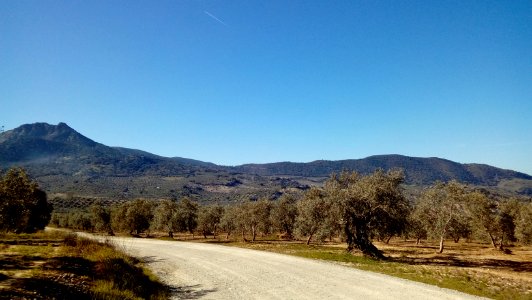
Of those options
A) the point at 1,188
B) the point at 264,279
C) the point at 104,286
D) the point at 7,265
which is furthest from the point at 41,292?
the point at 1,188

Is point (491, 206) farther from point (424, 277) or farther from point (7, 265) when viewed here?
point (7, 265)

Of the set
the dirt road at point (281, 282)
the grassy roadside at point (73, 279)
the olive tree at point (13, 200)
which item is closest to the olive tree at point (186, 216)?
the olive tree at point (13, 200)

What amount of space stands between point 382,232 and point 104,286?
37002 mm

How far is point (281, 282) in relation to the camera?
21906 millimetres

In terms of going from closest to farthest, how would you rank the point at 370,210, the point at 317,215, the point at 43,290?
the point at 43,290 < the point at 370,210 < the point at 317,215

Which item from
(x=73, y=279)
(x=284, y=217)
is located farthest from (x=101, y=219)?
(x=73, y=279)

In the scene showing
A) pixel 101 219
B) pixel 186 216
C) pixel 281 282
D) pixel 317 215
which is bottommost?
pixel 101 219

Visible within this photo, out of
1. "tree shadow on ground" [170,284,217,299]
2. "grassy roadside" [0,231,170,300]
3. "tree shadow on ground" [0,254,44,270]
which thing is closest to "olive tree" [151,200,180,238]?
"grassy roadside" [0,231,170,300]

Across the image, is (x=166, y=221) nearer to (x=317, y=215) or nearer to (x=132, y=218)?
(x=132, y=218)

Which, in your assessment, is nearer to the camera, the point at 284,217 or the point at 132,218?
the point at 132,218

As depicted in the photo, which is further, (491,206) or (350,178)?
(491,206)

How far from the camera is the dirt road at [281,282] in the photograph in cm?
1872

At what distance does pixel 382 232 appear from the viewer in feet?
147

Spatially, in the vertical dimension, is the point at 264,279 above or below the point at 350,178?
below
